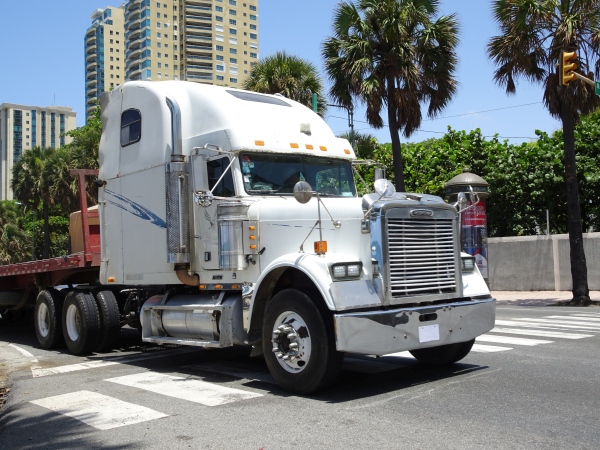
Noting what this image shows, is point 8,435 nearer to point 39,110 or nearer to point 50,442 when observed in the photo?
point 50,442

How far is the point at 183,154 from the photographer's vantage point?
30.3ft

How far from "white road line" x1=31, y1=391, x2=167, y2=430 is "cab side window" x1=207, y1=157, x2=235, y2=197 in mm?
2684

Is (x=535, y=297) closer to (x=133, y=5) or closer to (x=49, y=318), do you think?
(x=49, y=318)

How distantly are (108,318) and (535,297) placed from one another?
15434mm

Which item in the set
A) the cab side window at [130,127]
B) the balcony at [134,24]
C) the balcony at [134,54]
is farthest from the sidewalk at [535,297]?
the balcony at [134,24]

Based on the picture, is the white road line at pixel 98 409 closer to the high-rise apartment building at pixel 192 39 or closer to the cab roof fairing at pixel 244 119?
the cab roof fairing at pixel 244 119

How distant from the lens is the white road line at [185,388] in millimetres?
7289

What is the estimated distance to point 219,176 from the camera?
8.69m

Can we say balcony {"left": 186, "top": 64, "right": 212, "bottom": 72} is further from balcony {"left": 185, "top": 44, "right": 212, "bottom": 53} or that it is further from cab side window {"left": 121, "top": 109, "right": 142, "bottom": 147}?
cab side window {"left": 121, "top": 109, "right": 142, "bottom": 147}

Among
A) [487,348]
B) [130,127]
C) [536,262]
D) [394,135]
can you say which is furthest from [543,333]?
[536,262]

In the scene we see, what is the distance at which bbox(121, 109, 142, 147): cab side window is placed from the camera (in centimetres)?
1012

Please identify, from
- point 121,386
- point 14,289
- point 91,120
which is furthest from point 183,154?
point 91,120

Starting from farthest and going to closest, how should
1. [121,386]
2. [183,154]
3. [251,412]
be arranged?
[183,154] → [121,386] → [251,412]

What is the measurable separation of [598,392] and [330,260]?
292cm
